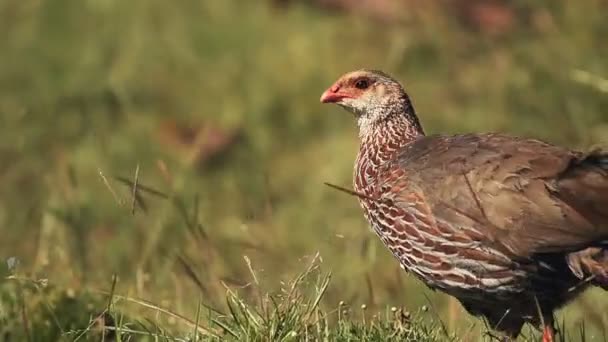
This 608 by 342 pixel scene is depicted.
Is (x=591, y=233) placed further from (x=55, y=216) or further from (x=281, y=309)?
(x=55, y=216)

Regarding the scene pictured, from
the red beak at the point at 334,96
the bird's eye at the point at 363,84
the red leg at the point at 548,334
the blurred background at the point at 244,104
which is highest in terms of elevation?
the bird's eye at the point at 363,84

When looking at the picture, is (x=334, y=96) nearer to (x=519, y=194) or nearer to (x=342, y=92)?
(x=342, y=92)

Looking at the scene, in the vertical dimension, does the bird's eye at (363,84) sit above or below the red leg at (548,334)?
above

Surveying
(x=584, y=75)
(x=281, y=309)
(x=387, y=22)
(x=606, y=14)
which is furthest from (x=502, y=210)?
(x=387, y=22)

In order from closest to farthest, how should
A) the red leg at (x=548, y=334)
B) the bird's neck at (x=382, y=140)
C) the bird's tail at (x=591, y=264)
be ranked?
1. the bird's tail at (x=591, y=264)
2. the red leg at (x=548, y=334)
3. the bird's neck at (x=382, y=140)

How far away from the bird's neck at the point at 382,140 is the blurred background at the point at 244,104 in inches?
53.2

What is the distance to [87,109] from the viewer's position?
11906 mm

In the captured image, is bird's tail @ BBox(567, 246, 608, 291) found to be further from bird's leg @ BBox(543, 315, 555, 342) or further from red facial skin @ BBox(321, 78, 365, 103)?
red facial skin @ BBox(321, 78, 365, 103)

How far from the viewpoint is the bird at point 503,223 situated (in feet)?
19.2

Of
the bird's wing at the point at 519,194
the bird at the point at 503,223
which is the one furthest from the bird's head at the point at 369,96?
the bird's wing at the point at 519,194

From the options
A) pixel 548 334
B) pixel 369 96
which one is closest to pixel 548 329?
pixel 548 334

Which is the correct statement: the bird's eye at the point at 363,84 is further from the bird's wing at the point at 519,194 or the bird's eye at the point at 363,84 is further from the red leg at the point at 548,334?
the red leg at the point at 548,334

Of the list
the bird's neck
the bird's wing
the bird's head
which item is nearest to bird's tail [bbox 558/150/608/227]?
the bird's wing

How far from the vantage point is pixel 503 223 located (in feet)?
19.4
